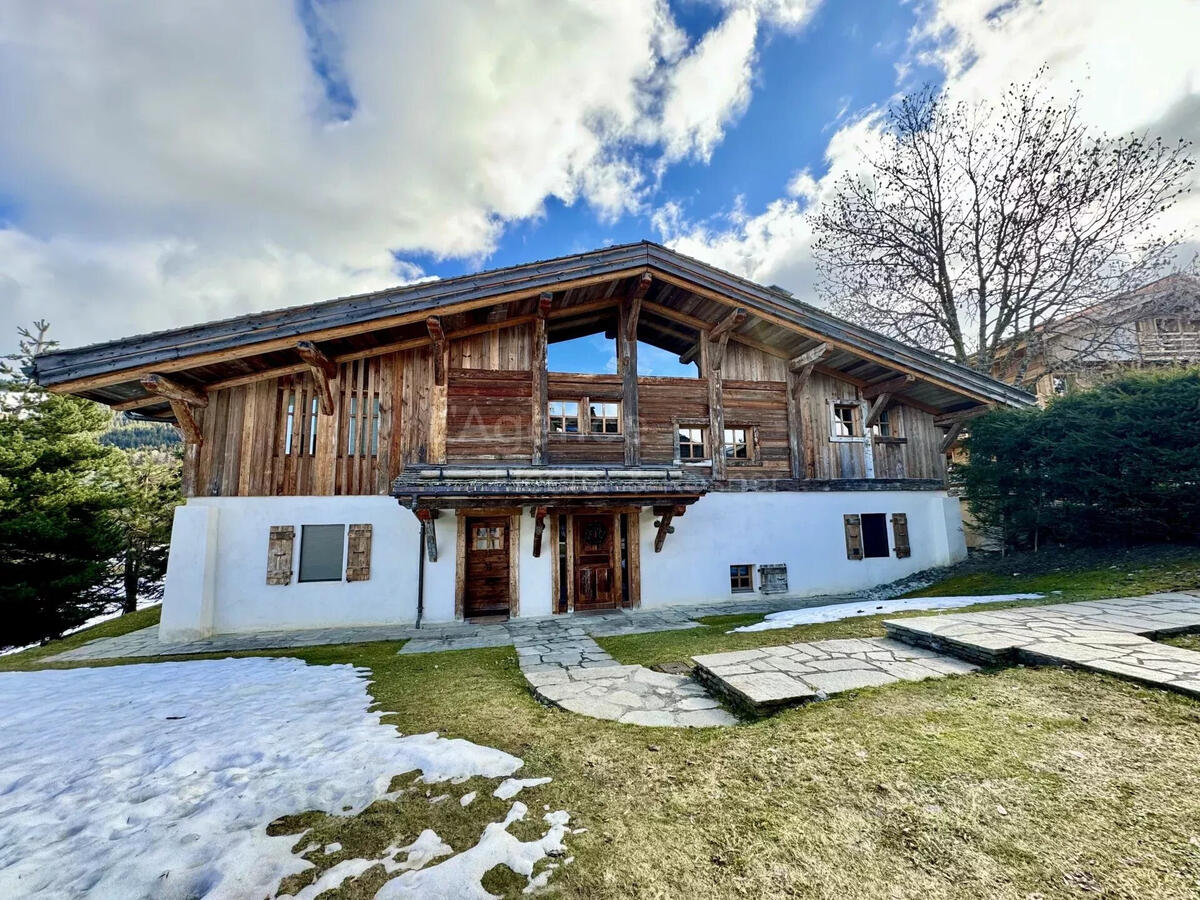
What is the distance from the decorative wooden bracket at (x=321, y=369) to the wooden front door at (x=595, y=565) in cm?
595

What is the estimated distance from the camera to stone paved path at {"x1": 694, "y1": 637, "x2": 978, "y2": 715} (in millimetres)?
4145

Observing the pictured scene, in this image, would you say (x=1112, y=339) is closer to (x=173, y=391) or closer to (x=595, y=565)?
(x=595, y=565)

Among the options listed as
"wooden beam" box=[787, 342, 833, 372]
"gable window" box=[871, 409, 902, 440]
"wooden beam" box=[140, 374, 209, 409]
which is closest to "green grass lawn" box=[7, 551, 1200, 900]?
"wooden beam" box=[140, 374, 209, 409]

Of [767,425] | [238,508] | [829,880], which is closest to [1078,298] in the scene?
[767,425]

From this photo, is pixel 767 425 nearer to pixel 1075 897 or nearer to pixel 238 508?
pixel 1075 897

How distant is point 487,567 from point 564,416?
12.7ft

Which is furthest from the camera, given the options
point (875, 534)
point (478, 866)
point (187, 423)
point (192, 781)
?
point (875, 534)

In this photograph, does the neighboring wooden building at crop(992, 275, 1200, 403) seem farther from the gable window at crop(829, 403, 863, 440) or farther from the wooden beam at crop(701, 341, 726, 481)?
the wooden beam at crop(701, 341, 726, 481)

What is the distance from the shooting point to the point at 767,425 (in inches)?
501

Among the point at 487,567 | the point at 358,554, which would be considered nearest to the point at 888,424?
the point at 487,567

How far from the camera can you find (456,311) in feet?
32.9

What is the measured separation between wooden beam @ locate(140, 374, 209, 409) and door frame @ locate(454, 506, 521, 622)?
5690 mm

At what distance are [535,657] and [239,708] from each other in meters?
3.35

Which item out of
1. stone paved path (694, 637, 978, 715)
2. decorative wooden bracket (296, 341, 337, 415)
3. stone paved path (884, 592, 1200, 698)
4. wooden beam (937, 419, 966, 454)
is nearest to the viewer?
stone paved path (884, 592, 1200, 698)
